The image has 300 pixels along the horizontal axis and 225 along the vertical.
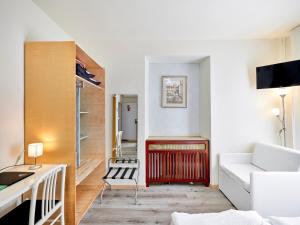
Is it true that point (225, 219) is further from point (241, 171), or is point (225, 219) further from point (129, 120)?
point (129, 120)

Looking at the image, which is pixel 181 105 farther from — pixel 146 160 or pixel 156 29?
pixel 156 29

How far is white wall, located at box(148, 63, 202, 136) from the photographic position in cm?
381

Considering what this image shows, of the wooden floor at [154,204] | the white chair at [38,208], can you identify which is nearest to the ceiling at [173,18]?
the white chair at [38,208]

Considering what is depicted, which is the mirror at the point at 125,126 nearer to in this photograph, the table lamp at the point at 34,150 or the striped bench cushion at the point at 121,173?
the striped bench cushion at the point at 121,173

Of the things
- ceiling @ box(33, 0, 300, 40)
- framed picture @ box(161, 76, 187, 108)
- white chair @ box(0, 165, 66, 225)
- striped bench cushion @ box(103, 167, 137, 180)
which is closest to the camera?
white chair @ box(0, 165, 66, 225)

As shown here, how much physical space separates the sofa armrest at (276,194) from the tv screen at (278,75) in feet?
4.71

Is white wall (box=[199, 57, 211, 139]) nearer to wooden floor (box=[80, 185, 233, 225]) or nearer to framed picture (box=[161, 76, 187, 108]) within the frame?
framed picture (box=[161, 76, 187, 108])

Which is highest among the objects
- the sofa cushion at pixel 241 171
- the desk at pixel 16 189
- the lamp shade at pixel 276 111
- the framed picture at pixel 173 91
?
the framed picture at pixel 173 91

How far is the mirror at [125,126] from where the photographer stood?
3.36 m

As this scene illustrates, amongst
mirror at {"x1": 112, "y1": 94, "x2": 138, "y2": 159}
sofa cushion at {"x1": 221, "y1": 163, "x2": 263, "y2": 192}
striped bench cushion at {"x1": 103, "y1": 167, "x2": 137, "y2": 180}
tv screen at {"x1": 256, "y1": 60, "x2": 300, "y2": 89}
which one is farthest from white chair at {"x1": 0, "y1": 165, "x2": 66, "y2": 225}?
tv screen at {"x1": 256, "y1": 60, "x2": 300, "y2": 89}

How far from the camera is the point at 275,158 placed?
2.65 meters

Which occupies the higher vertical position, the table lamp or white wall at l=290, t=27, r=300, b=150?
white wall at l=290, t=27, r=300, b=150

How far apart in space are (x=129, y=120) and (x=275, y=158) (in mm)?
2261

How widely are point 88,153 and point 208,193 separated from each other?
2085 millimetres
